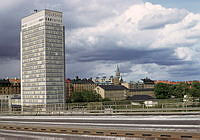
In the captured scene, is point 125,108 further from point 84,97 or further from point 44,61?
point 84,97

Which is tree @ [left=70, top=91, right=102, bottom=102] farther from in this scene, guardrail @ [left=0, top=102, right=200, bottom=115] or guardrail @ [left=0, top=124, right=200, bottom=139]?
guardrail @ [left=0, top=124, right=200, bottom=139]

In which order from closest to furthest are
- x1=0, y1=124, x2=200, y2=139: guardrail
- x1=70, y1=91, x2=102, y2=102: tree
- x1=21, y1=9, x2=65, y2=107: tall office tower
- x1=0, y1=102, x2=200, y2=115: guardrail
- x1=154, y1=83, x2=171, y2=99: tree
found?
x1=0, y1=124, x2=200, y2=139: guardrail, x1=0, y1=102, x2=200, y2=115: guardrail, x1=154, y1=83, x2=171, y2=99: tree, x1=21, y1=9, x2=65, y2=107: tall office tower, x1=70, y1=91, x2=102, y2=102: tree

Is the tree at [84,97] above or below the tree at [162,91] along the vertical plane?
below

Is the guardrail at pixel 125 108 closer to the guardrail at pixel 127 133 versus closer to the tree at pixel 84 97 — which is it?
the guardrail at pixel 127 133

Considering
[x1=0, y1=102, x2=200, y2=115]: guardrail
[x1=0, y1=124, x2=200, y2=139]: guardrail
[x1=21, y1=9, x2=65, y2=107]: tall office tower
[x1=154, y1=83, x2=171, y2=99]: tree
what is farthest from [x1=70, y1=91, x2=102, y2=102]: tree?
[x1=0, y1=124, x2=200, y2=139]: guardrail

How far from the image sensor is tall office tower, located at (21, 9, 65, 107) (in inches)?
6201

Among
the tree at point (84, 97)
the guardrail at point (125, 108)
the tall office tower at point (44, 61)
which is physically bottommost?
the tree at point (84, 97)

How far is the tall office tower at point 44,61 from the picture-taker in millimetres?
157500

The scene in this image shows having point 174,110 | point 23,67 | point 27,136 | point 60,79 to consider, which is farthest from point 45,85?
point 27,136

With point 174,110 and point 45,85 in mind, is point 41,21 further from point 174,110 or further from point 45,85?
point 174,110

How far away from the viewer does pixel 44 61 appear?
159000 millimetres

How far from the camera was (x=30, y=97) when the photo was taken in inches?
6457

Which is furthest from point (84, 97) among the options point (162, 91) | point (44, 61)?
point (162, 91)

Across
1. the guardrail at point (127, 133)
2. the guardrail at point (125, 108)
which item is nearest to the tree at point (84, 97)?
the guardrail at point (125, 108)
